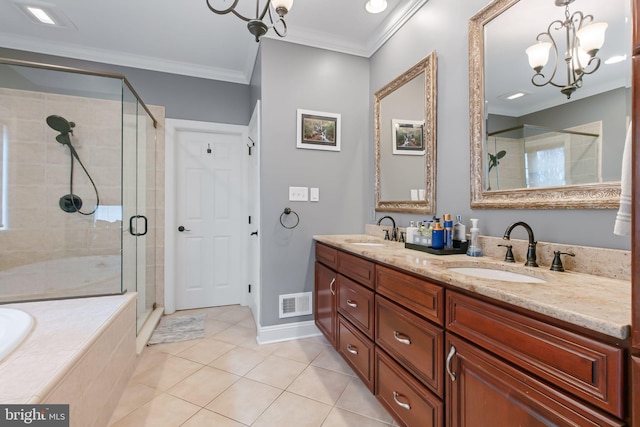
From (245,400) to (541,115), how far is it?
2.23 m

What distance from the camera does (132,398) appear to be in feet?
5.46

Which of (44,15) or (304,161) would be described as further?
(304,161)

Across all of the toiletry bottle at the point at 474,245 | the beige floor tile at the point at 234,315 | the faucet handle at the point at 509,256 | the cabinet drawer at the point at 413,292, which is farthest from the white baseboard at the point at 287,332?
the faucet handle at the point at 509,256

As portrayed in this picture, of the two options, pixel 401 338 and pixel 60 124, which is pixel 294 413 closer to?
pixel 401 338

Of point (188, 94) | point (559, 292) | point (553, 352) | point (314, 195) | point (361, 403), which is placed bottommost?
point (361, 403)

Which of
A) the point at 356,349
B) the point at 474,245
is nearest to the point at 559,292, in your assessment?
the point at 474,245

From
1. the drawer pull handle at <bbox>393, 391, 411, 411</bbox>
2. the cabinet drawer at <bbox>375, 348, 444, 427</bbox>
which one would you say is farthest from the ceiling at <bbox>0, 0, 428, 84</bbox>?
the drawer pull handle at <bbox>393, 391, 411, 411</bbox>

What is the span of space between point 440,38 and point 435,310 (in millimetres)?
1790

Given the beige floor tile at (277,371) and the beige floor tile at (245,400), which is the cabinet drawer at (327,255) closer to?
the beige floor tile at (277,371)

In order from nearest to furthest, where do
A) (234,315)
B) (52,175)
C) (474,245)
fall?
(474,245) → (52,175) → (234,315)

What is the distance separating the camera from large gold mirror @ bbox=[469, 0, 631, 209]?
1049 millimetres

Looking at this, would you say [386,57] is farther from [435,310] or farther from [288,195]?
[435,310]

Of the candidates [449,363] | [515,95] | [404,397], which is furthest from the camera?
[515,95]

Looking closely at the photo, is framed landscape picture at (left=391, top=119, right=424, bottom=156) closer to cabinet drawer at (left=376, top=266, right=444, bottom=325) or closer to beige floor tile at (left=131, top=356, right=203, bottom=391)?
cabinet drawer at (left=376, top=266, right=444, bottom=325)
